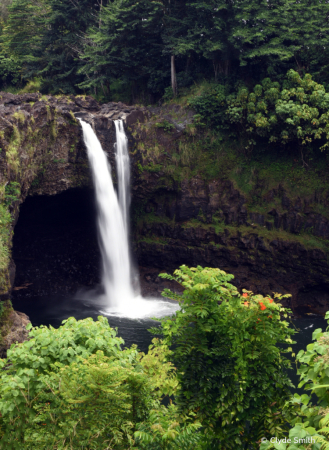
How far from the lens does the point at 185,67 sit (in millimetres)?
24328

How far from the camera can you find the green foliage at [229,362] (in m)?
5.06

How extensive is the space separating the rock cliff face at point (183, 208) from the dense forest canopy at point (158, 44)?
3.70 metres

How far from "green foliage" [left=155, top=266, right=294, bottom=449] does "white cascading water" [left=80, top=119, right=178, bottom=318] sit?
13.1m

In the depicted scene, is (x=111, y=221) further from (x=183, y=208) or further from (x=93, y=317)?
(x=93, y=317)

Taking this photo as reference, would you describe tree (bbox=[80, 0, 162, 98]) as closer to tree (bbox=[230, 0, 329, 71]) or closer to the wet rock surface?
tree (bbox=[230, 0, 329, 71])

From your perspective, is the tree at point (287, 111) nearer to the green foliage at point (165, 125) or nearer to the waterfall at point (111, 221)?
the green foliage at point (165, 125)

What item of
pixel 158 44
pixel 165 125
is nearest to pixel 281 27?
pixel 158 44

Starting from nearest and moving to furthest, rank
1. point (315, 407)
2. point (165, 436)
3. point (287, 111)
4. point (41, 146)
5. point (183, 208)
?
point (315, 407)
point (165, 436)
point (41, 146)
point (287, 111)
point (183, 208)

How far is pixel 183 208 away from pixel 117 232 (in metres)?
3.78

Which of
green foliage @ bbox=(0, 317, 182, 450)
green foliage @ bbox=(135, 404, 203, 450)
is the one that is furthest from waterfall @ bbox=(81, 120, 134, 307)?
green foliage @ bbox=(135, 404, 203, 450)

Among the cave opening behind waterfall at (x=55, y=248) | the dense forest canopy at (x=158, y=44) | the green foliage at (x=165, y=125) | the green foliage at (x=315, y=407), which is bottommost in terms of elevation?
the cave opening behind waterfall at (x=55, y=248)

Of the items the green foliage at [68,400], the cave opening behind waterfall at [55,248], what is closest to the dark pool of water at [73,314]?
the cave opening behind waterfall at [55,248]

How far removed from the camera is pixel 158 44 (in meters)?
23.0

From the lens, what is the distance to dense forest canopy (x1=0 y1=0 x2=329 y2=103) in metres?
20.6
